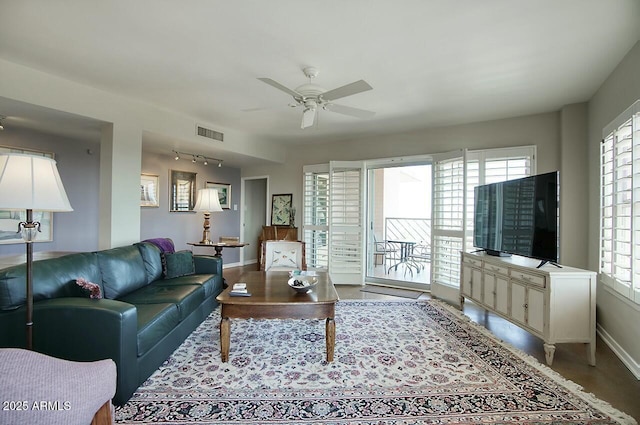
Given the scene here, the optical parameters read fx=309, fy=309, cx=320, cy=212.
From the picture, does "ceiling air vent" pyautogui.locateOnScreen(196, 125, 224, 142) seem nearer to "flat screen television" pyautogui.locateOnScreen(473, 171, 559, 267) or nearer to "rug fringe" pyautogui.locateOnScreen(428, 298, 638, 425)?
"flat screen television" pyautogui.locateOnScreen(473, 171, 559, 267)

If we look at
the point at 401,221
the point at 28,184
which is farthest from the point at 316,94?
the point at 401,221

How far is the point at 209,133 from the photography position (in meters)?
4.86

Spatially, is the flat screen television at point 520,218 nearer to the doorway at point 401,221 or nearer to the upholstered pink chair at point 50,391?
the doorway at point 401,221

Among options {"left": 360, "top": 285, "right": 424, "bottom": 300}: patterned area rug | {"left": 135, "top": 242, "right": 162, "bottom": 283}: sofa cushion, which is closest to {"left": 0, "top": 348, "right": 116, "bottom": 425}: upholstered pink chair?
{"left": 135, "top": 242, "right": 162, "bottom": 283}: sofa cushion

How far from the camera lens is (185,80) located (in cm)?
327

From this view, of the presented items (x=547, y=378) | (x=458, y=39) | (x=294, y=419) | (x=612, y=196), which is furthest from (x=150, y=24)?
(x=612, y=196)

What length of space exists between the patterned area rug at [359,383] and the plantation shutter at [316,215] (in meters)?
2.59

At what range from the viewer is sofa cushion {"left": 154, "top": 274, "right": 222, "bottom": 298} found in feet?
11.2

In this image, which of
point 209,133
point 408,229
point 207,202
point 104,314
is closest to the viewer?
point 104,314

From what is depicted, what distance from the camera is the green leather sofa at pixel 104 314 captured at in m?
1.96

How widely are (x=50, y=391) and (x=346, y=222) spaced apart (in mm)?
4830

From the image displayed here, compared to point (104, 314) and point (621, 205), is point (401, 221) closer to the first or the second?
point (621, 205)

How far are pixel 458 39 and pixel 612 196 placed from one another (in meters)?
2.09

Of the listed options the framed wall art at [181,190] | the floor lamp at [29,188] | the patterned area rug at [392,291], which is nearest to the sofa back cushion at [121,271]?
the floor lamp at [29,188]
